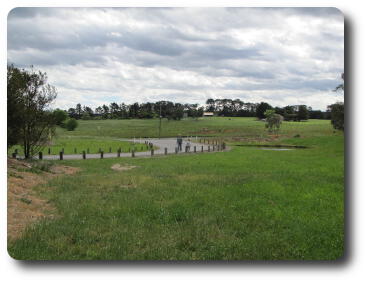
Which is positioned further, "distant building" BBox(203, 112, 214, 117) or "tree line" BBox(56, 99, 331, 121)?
"distant building" BBox(203, 112, 214, 117)

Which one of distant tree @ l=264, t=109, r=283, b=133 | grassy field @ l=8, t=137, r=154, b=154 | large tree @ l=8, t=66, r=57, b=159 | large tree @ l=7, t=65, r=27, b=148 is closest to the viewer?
large tree @ l=7, t=65, r=27, b=148

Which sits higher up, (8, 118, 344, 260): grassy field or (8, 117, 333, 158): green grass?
(8, 117, 333, 158): green grass

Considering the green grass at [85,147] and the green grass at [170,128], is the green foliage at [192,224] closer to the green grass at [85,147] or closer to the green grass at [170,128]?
the green grass at [85,147]

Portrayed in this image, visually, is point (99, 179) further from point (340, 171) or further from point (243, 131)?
point (243, 131)

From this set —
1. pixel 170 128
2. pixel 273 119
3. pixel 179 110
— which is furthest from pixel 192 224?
pixel 179 110

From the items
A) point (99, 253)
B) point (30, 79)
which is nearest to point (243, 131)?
point (30, 79)

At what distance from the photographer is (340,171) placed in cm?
1436

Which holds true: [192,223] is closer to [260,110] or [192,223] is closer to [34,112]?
[34,112]

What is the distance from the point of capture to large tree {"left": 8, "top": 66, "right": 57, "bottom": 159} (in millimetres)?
20538

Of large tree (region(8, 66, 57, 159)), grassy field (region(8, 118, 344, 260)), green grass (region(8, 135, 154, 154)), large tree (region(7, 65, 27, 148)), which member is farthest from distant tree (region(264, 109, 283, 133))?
grassy field (region(8, 118, 344, 260))

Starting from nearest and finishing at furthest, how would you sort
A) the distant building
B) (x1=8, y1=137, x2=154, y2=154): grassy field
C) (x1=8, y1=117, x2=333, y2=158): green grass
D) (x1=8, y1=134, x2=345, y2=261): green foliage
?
(x1=8, y1=134, x2=345, y2=261): green foliage → (x1=8, y1=137, x2=154, y2=154): grassy field → (x1=8, y1=117, x2=333, y2=158): green grass → the distant building

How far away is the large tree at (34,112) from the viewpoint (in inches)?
809

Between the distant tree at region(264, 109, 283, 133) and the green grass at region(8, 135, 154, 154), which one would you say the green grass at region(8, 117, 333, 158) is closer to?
the distant tree at region(264, 109, 283, 133)
